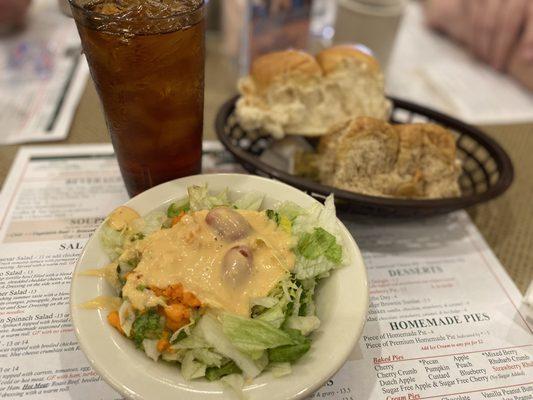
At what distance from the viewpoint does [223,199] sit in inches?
33.7

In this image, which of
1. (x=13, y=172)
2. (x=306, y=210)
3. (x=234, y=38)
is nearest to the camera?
(x=306, y=210)

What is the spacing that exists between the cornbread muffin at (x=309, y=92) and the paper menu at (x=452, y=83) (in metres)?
0.57

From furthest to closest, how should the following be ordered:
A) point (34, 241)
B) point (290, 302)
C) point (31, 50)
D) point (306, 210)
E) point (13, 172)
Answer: point (31, 50) → point (13, 172) → point (34, 241) → point (306, 210) → point (290, 302)

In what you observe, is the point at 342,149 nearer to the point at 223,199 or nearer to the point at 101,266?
the point at 223,199

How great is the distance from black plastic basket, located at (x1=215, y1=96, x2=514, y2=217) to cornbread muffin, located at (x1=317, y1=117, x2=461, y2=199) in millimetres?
72

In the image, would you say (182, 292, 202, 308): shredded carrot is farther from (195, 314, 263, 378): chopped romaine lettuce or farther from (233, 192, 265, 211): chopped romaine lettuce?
(233, 192, 265, 211): chopped romaine lettuce

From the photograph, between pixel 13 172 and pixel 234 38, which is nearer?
pixel 13 172

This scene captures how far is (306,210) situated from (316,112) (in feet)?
1.37

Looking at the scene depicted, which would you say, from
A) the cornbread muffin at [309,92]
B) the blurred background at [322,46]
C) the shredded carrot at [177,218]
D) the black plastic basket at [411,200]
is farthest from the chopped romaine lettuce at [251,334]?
the blurred background at [322,46]

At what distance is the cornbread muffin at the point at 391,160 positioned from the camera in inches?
38.9

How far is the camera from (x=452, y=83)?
174 centimetres

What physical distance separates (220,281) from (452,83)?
4.94 feet

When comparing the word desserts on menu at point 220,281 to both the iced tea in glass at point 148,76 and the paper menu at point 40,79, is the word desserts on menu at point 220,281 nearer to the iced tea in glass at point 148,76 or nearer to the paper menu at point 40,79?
the iced tea in glass at point 148,76

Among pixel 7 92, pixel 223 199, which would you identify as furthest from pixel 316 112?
pixel 7 92
